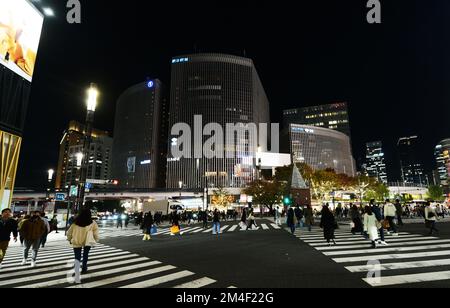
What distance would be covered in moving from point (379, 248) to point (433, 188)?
81069 millimetres

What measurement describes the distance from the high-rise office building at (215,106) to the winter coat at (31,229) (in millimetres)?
83819

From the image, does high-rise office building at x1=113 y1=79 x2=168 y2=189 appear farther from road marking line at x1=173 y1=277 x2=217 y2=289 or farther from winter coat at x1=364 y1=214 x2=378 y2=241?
road marking line at x1=173 y1=277 x2=217 y2=289

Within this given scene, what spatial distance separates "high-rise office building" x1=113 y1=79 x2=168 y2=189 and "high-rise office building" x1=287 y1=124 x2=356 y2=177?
59.5m

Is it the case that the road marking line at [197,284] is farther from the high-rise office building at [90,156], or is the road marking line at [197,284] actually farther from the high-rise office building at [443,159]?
the high-rise office building at [443,159]

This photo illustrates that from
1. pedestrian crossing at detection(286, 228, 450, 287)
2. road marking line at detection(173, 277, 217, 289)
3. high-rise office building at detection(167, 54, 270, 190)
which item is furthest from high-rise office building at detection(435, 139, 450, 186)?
road marking line at detection(173, 277, 217, 289)

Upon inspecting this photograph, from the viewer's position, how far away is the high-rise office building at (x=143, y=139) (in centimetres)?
11519

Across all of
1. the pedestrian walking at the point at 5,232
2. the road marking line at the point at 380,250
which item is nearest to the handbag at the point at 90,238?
the pedestrian walking at the point at 5,232

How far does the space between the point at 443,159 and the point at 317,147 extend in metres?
116

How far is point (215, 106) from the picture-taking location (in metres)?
99.2

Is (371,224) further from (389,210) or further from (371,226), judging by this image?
(389,210)

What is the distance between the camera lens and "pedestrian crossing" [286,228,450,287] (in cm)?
590

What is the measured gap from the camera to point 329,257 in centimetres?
862
